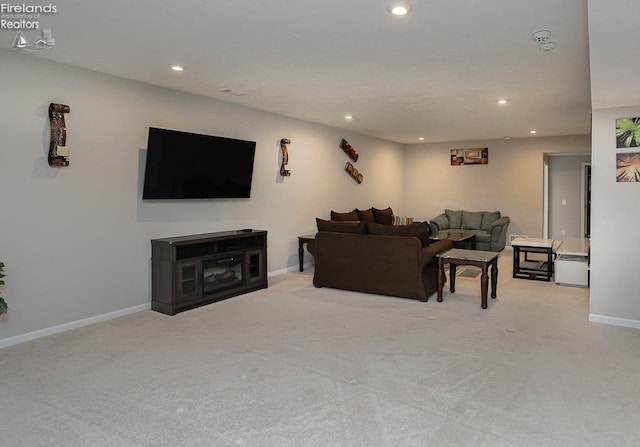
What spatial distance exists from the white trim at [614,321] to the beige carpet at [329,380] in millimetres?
140

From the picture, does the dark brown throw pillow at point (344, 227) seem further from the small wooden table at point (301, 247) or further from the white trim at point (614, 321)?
the white trim at point (614, 321)

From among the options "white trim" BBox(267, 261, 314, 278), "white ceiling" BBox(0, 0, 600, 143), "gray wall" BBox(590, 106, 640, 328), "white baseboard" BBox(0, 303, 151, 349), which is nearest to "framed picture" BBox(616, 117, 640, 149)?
"gray wall" BBox(590, 106, 640, 328)

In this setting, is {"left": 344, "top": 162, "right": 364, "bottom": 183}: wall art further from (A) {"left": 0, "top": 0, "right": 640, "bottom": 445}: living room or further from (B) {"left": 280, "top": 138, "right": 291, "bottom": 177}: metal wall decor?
(A) {"left": 0, "top": 0, "right": 640, "bottom": 445}: living room

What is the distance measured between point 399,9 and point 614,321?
3.71 m

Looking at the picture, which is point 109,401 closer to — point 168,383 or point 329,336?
point 168,383

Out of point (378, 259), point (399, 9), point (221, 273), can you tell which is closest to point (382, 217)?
point (378, 259)

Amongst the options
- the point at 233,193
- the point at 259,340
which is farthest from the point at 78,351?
the point at 233,193

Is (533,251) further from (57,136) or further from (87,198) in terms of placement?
(57,136)

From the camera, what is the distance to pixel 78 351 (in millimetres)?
3674

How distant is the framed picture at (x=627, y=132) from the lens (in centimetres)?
411

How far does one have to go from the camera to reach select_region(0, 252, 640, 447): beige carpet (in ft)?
7.97

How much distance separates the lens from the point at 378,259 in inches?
212

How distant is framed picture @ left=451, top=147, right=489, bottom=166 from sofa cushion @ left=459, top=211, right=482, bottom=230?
48.9 inches

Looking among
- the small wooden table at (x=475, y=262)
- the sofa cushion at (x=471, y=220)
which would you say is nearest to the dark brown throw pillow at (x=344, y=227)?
the small wooden table at (x=475, y=262)
